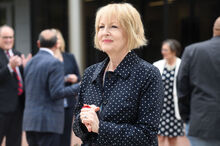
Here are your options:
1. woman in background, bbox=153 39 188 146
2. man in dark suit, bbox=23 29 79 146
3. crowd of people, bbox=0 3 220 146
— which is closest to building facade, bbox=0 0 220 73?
crowd of people, bbox=0 3 220 146

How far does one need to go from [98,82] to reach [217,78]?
1.58m

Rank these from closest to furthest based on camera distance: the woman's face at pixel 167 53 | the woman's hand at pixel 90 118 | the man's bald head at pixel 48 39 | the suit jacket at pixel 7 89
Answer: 1. the woman's hand at pixel 90 118
2. the man's bald head at pixel 48 39
3. the suit jacket at pixel 7 89
4. the woman's face at pixel 167 53

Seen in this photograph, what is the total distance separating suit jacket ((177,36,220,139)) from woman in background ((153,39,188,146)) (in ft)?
7.41

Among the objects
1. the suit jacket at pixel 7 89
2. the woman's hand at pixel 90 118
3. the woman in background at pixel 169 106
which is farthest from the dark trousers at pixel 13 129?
the woman's hand at pixel 90 118

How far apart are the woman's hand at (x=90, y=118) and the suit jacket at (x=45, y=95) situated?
2.33 m

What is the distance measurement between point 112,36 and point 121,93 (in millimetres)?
338

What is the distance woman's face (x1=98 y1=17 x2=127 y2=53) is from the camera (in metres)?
2.29

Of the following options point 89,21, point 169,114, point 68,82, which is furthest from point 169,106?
point 89,21

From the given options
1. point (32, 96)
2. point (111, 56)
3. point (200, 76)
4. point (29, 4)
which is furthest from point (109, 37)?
point (29, 4)

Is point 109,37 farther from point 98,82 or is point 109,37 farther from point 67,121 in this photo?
point 67,121

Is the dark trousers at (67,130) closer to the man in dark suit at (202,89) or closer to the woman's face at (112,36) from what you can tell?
the man in dark suit at (202,89)

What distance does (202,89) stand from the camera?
11.8 feet

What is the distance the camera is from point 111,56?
2.39 meters

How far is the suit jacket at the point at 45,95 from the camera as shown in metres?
4.54
